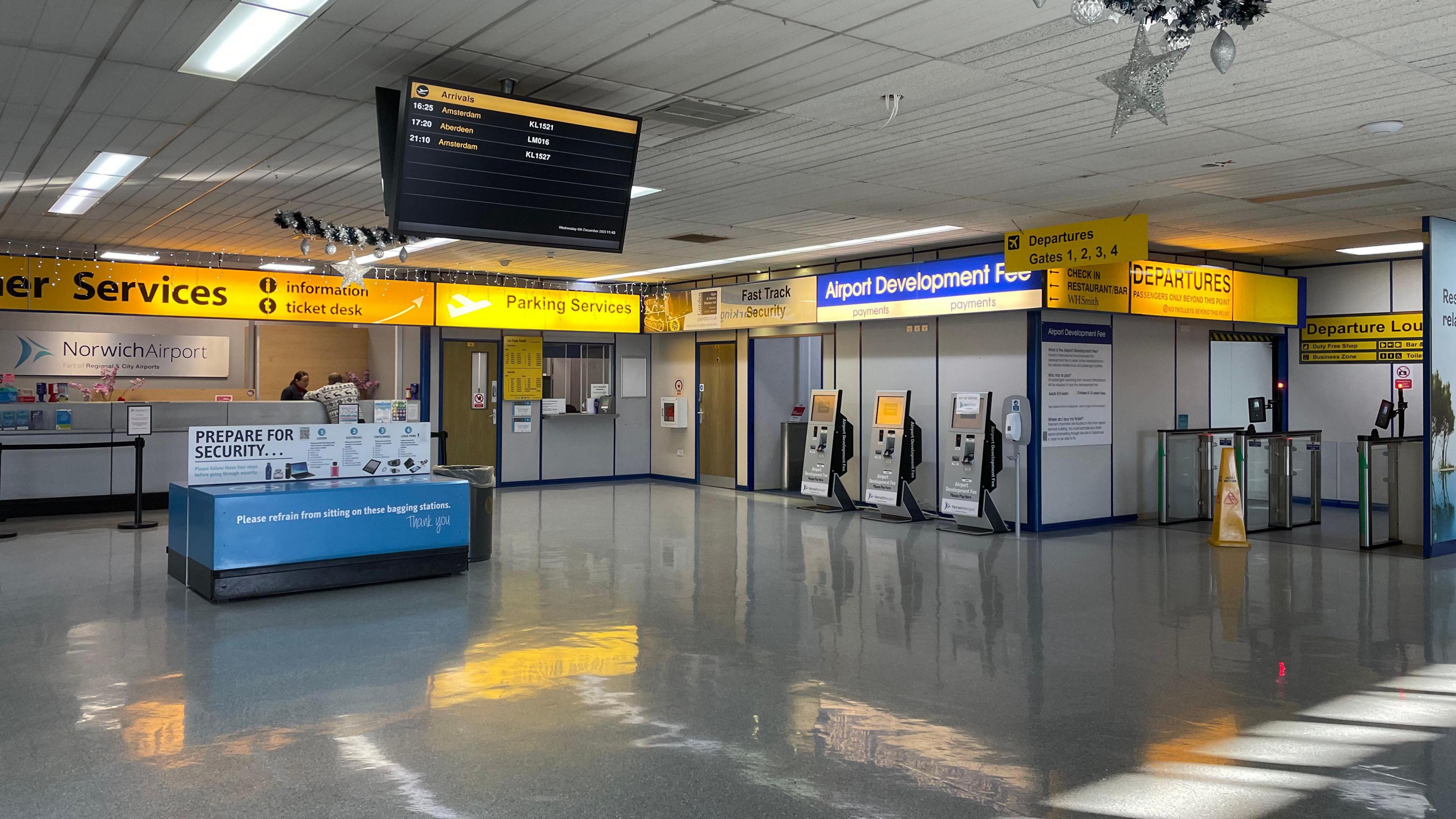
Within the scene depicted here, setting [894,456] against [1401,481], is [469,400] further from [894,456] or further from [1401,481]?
[1401,481]

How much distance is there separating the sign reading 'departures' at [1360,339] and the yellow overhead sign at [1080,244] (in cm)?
457

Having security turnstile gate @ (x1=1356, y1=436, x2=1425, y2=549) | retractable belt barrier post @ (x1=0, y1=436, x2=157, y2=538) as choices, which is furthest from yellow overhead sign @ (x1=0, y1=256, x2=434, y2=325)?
security turnstile gate @ (x1=1356, y1=436, x2=1425, y2=549)

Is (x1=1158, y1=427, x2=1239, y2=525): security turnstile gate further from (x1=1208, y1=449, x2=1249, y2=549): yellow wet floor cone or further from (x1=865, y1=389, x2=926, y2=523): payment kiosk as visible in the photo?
(x1=865, y1=389, x2=926, y2=523): payment kiosk

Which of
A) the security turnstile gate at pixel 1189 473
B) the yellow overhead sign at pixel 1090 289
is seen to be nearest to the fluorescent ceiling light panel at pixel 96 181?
the yellow overhead sign at pixel 1090 289

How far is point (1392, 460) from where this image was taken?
29.3ft

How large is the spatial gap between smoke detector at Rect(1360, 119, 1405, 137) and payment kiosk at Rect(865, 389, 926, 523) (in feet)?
16.5

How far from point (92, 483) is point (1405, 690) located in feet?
36.4

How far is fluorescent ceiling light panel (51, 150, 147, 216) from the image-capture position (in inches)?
263

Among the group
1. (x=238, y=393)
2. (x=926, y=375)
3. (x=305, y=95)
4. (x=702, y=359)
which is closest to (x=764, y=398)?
(x=702, y=359)

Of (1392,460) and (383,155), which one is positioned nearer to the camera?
(383,155)

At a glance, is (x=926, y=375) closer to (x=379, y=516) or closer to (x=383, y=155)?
(x=379, y=516)

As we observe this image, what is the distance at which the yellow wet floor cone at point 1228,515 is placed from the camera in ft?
29.3

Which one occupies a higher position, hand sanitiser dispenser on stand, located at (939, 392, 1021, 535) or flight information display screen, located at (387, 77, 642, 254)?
flight information display screen, located at (387, 77, 642, 254)

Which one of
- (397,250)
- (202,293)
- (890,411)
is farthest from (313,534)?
(890,411)
